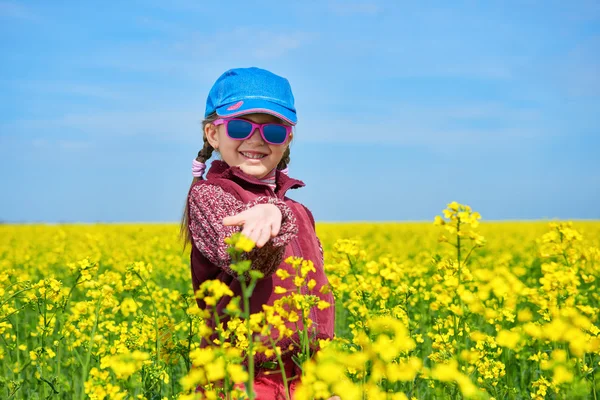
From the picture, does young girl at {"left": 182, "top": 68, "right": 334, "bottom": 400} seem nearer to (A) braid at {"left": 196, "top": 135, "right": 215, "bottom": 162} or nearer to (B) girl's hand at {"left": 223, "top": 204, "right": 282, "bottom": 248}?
(A) braid at {"left": 196, "top": 135, "right": 215, "bottom": 162}

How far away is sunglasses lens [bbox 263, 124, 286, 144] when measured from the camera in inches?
114

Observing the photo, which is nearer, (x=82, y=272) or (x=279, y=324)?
(x=279, y=324)

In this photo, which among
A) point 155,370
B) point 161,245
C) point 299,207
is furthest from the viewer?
point 161,245

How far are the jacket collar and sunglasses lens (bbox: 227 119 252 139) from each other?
16 cm

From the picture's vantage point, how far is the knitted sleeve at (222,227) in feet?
7.49

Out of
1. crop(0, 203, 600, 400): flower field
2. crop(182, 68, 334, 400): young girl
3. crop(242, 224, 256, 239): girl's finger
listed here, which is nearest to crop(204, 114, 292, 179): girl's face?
crop(182, 68, 334, 400): young girl

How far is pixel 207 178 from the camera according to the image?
2938 mm

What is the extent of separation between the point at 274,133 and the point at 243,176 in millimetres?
253

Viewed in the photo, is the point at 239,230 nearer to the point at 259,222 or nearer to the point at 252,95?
the point at 259,222

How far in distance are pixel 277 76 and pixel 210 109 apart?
376 millimetres

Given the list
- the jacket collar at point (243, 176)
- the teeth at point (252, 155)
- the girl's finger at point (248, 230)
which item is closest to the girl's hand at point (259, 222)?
the girl's finger at point (248, 230)

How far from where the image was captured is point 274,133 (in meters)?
2.91

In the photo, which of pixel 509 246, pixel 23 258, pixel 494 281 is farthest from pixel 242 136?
pixel 509 246

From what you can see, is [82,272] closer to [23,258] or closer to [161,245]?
[23,258]
